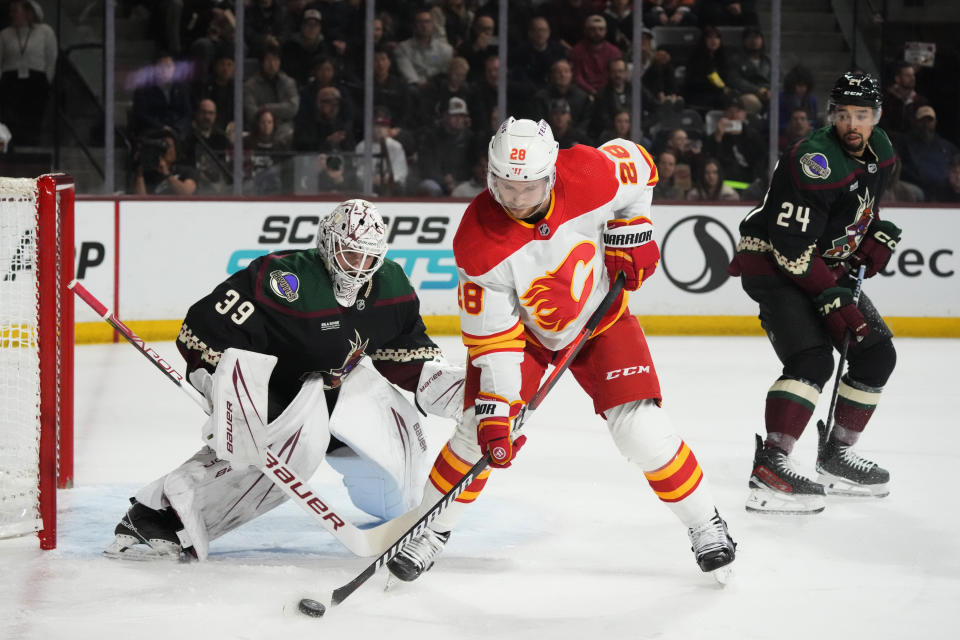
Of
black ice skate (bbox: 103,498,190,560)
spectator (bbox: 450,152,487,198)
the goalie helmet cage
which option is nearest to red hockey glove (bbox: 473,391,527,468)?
black ice skate (bbox: 103,498,190,560)

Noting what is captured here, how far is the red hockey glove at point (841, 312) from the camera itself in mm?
3564

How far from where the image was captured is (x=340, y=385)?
320 centimetres

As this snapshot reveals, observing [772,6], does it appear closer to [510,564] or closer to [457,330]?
[457,330]

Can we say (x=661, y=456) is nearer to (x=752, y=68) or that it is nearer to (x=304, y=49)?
(x=304, y=49)

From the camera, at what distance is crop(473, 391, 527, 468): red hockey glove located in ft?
8.79

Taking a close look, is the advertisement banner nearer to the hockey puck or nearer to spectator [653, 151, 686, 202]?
spectator [653, 151, 686, 202]

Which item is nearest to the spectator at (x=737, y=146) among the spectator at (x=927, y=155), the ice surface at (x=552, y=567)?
the spectator at (x=927, y=155)

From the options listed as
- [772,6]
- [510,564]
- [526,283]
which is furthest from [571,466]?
[772,6]

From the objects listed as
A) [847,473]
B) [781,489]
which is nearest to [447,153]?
[847,473]

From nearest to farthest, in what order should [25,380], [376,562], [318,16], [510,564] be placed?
[376,562]
[510,564]
[25,380]
[318,16]

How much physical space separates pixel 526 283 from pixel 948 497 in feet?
5.66

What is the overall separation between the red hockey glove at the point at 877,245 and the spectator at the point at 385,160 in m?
3.72

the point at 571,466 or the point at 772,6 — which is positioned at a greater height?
the point at 772,6

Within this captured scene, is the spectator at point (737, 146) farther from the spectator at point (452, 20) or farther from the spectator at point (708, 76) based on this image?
the spectator at point (452, 20)
